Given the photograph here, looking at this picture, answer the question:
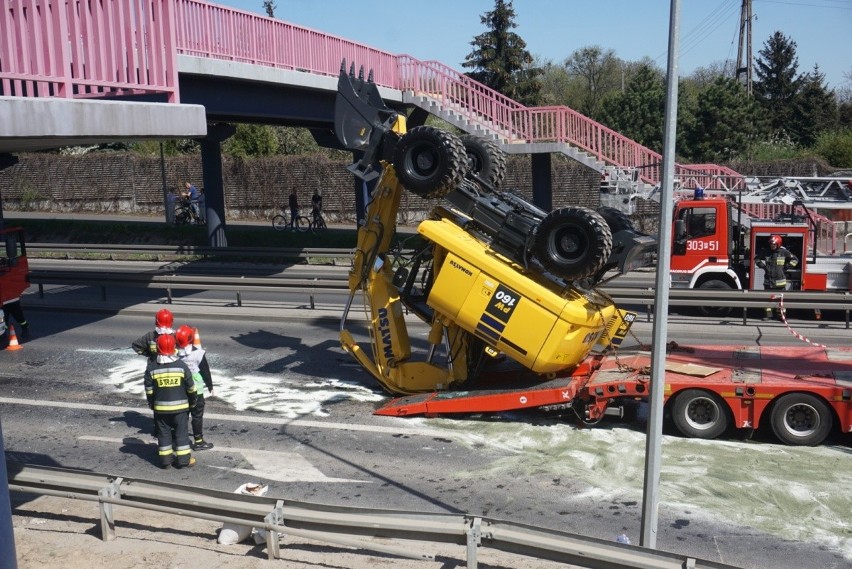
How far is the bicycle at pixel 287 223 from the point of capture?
34.4m

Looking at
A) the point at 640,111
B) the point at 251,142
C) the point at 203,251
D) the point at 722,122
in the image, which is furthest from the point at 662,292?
the point at 251,142

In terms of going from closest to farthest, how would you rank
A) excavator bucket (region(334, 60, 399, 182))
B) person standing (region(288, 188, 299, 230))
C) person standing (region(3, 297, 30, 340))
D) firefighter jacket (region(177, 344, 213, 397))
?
firefighter jacket (region(177, 344, 213, 397)) < excavator bucket (region(334, 60, 399, 182)) < person standing (region(3, 297, 30, 340)) < person standing (region(288, 188, 299, 230))

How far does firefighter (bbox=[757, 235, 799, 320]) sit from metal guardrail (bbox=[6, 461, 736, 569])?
1166cm

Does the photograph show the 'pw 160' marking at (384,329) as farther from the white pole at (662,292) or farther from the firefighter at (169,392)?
the white pole at (662,292)

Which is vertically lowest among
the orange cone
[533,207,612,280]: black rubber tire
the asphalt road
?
the asphalt road

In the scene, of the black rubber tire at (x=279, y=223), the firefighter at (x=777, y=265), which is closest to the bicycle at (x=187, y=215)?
the black rubber tire at (x=279, y=223)

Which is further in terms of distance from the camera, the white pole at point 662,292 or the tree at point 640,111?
the tree at point 640,111

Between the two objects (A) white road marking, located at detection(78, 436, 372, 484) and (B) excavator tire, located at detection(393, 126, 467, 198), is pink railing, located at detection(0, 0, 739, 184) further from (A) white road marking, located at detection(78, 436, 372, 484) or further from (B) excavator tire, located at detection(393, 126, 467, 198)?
(A) white road marking, located at detection(78, 436, 372, 484)

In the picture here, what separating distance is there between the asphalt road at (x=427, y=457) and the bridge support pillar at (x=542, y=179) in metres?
11.4

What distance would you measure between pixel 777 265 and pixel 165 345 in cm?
1175

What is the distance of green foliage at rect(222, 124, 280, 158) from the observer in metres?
44.4

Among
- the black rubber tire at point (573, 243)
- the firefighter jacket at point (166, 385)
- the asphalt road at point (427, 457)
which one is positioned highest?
the black rubber tire at point (573, 243)

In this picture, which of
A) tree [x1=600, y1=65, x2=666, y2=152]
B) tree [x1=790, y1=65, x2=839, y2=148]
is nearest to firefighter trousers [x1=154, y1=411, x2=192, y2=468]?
tree [x1=600, y1=65, x2=666, y2=152]

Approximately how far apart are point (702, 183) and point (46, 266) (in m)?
19.4
